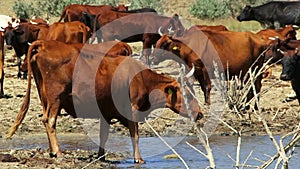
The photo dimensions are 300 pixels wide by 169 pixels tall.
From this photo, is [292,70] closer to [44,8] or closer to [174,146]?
[174,146]

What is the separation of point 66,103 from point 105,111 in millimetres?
502

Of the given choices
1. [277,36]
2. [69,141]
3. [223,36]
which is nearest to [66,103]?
[69,141]

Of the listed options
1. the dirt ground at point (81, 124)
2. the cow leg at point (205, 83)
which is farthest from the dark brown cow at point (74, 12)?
the cow leg at point (205, 83)

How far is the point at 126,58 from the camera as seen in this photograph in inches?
410

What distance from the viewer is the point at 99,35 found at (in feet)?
71.8

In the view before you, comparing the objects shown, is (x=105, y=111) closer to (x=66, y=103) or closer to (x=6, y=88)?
(x=66, y=103)

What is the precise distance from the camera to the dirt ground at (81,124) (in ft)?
32.7

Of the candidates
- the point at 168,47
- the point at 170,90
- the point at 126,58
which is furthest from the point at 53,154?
the point at 168,47

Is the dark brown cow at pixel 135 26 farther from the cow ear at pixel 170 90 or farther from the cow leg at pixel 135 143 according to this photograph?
the cow leg at pixel 135 143

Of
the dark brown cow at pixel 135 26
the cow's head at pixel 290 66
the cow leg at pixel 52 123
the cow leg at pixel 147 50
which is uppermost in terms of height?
the cow leg at pixel 52 123

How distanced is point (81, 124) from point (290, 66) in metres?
4.25

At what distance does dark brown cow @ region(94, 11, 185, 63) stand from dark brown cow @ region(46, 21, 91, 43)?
4.35 meters

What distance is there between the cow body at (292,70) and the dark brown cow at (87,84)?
5.45 meters

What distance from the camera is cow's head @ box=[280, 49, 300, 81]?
15352 mm
